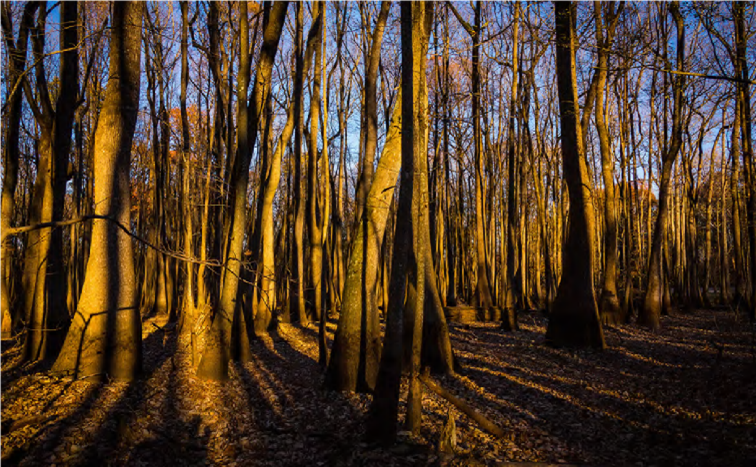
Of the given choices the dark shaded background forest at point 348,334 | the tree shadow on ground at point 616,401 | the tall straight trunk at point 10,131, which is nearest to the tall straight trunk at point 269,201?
the dark shaded background forest at point 348,334

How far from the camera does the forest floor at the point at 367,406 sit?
5.21 m

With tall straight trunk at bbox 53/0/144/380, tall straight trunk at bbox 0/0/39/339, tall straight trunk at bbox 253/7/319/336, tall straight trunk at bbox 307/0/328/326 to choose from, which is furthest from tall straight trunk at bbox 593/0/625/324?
tall straight trunk at bbox 0/0/39/339

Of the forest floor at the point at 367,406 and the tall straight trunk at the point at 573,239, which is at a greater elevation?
the tall straight trunk at the point at 573,239

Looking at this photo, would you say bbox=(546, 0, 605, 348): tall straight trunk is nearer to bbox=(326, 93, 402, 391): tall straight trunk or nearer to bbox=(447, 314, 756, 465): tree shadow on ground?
bbox=(447, 314, 756, 465): tree shadow on ground

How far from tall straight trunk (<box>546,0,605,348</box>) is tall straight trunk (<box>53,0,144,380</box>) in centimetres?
879

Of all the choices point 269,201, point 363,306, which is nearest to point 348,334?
point 363,306

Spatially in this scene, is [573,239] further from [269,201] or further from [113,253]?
[113,253]

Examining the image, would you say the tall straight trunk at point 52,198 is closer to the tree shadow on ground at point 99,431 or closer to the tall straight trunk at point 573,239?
the tree shadow on ground at point 99,431

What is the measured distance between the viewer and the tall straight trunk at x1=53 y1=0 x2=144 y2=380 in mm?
7574

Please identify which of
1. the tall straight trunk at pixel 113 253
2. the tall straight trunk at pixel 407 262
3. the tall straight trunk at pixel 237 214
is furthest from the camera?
the tall straight trunk at pixel 237 214

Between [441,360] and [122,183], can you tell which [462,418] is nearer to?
[441,360]

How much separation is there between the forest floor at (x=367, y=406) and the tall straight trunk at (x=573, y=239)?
2.45 ft

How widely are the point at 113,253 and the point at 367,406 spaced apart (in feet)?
15.6

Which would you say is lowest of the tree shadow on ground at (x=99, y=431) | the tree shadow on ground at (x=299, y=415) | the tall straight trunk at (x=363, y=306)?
the tree shadow on ground at (x=299, y=415)
